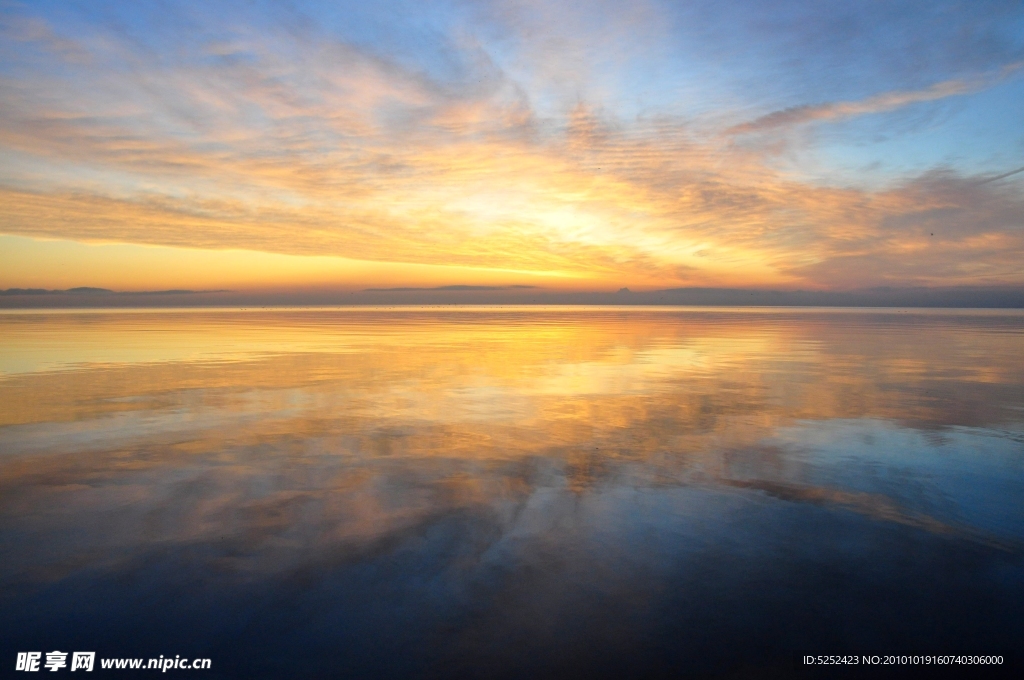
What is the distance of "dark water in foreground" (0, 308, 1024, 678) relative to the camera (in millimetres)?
5227

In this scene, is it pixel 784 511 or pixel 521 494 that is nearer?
pixel 784 511

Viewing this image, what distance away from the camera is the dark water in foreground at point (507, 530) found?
523cm

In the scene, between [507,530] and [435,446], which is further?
[435,446]

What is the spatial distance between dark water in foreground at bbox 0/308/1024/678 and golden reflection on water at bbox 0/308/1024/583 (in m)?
0.07

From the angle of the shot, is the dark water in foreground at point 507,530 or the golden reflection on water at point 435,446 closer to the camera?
the dark water in foreground at point 507,530

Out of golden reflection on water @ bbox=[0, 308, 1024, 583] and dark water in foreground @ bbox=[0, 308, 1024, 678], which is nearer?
dark water in foreground @ bbox=[0, 308, 1024, 678]

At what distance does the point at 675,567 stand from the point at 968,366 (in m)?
23.0

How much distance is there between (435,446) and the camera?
37.0ft

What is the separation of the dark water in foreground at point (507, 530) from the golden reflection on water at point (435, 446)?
72 mm

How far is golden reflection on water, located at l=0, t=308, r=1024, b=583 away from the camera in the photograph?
7609 millimetres

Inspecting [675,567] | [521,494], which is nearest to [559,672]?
[675,567]

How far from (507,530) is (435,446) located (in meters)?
4.14

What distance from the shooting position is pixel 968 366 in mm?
23469

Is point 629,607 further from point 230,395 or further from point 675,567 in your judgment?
point 230,395
